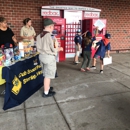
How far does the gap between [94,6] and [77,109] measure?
532 centimetres

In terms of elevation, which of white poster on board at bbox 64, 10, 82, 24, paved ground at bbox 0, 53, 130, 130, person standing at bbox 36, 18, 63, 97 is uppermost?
white poster on board at bbox 64, 10, 82, 24

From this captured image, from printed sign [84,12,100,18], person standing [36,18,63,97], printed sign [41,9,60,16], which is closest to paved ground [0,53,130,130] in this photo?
person standing [36,18,63,97]

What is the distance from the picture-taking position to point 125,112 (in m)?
2.58

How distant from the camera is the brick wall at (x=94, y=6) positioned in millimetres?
5652

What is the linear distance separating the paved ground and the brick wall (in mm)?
3100

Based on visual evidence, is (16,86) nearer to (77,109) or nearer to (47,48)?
(47,48)

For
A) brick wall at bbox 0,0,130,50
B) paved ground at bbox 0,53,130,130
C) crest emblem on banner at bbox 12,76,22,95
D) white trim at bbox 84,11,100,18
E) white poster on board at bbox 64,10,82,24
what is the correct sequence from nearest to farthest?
paved ground at bbox 0,53,130,130, crest emblem on banner at bbox 12,76,22,95, brick wall at bbox 0,0,130,50, white poster on board at bbox 64,10,82,24, white trim at bbox 84,11,100,18

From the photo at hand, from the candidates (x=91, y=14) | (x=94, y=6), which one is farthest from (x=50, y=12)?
(x=94, y=6)

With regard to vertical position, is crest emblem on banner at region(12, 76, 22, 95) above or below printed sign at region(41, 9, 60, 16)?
below

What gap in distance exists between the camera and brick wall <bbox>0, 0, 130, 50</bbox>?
18.5 feet

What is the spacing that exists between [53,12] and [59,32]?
0.86m

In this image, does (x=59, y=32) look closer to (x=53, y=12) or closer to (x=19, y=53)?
(x=53, y=12)

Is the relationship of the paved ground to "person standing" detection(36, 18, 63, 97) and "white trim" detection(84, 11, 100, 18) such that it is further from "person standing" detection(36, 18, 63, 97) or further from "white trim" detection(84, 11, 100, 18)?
"white trim" detection(84, 11, 100, 18)

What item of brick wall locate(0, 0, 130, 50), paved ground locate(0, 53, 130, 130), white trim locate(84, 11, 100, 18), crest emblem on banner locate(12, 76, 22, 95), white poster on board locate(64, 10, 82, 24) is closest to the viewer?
paved ground locate(0, 53, 130, 130)
